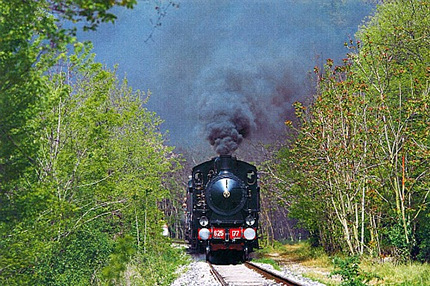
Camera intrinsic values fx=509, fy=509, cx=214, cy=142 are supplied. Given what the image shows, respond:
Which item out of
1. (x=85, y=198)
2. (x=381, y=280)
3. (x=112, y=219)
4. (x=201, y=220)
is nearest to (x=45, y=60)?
(x=85, y=198)

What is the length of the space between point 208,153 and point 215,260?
3664 cm

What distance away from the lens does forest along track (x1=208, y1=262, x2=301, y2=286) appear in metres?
11.6

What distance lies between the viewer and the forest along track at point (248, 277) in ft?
38.0

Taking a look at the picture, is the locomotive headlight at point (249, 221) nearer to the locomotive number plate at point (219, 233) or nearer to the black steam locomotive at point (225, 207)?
the black steam locomotive at point (225, 207)

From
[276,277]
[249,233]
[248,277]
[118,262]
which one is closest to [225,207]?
[249,233]

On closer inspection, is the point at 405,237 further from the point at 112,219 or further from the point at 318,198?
the point at 112,219

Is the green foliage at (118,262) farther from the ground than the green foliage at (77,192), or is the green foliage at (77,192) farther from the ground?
the green foliage at (77,192)

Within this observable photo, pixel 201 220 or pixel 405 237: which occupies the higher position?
pixel 201 220

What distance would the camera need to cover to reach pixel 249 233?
16906 millimetres

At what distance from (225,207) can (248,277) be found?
157 inches

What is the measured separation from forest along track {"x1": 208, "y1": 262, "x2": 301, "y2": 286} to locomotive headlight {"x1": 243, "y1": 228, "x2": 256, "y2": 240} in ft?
3.95

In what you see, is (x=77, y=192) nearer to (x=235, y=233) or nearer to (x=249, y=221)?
(x=235, y=233)

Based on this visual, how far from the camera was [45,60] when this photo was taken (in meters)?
7.83

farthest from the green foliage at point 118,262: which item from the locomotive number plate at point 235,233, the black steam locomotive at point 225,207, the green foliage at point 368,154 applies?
the locomotive number plate at point 235,233
